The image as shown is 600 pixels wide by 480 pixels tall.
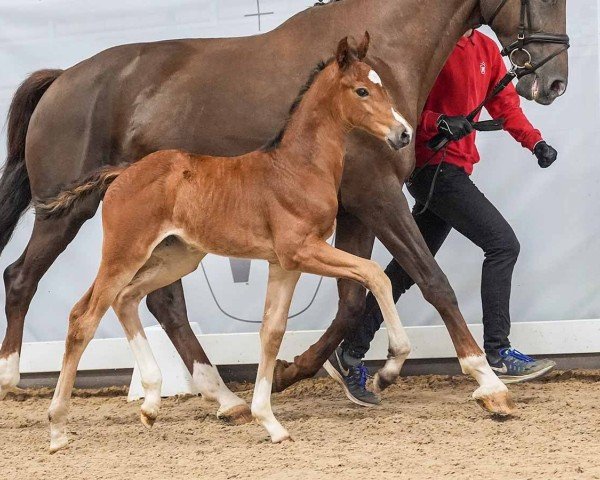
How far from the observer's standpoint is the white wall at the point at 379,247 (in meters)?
5.41

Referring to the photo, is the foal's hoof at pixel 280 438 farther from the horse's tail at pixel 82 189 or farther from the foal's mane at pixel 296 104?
the horse's tail at pixel 82 189

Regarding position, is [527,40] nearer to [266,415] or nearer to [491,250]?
[491,250]

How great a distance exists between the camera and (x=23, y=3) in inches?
235

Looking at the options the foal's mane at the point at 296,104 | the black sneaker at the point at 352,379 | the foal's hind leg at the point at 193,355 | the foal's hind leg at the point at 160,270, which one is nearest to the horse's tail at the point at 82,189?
the foal's hind leg at the point at 160,270

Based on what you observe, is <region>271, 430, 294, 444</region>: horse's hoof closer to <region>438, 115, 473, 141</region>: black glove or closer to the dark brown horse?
the dark brown horse

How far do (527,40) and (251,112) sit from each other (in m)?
1.28

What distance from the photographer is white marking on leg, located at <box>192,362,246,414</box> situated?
4.85m

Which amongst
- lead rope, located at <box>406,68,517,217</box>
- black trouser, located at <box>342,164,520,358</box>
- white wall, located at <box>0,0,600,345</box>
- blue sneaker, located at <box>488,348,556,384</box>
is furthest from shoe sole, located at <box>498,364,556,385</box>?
lead rope, located at <box>406,68,517,217</box>

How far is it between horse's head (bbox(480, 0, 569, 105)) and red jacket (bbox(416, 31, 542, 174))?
12.1 inches

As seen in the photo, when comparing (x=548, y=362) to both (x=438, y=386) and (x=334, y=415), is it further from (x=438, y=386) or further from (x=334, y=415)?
(x=334, y=415)

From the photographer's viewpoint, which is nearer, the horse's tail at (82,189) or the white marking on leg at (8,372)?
the horse's tail at (82,189)

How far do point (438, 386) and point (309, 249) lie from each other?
1800 millimetres

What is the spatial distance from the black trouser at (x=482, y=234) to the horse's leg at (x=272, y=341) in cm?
99

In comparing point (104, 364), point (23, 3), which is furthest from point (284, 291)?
point (23, 3)
